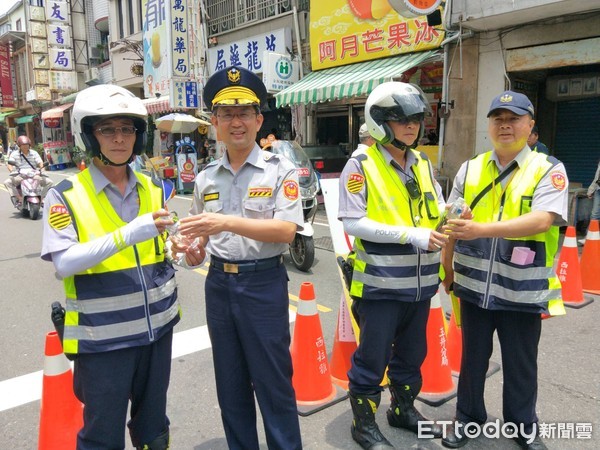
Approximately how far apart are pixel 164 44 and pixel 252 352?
56.7 ft

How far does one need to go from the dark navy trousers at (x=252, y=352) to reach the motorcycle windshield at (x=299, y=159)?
456 centimetres

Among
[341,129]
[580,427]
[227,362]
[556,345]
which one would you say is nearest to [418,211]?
[227,362]

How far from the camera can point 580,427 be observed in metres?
2.89

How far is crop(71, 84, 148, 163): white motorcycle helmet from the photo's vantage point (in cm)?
194

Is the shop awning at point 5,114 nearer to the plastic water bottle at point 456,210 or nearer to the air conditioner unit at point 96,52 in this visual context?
the air conditioner unit at point 96,52

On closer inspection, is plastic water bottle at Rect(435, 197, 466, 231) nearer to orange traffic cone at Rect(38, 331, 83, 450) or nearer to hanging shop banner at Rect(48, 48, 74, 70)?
orange traffic cone at Rect(38, 331, 83, 450)

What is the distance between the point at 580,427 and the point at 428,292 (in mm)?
1334

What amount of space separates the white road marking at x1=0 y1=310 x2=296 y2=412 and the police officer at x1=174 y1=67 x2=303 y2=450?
5.51ft

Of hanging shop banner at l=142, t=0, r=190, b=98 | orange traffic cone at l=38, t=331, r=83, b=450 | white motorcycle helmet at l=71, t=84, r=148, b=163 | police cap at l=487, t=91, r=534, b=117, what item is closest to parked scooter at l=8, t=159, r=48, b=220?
hanging shop banner at l=142, t=0, r=190, b=98

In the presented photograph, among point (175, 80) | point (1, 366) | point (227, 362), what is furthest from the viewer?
point (175, 80)

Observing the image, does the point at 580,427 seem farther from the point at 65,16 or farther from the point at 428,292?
the point at 65,16

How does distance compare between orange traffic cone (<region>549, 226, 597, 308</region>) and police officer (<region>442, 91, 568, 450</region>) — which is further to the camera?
orange traffic cone (<region>549, 226, 597, 308</region>)

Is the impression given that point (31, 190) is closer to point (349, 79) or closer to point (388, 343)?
point (349, 79)

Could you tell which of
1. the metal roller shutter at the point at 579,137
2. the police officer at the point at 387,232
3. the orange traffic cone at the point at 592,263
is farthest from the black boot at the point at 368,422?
the metal roller shutter at the point at 579,137
